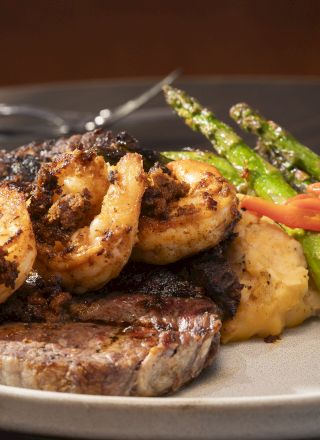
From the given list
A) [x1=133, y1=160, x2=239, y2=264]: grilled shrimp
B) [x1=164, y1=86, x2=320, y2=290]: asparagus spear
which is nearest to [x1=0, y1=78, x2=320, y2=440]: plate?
[x1=164, y1=86, x2=320, y2=290]: asparagus spear

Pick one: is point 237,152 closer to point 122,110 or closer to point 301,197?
point 301,197

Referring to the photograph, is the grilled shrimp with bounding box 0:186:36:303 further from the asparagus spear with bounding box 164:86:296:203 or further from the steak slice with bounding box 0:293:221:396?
the asparagus spear with bounding box 164:86:296:203

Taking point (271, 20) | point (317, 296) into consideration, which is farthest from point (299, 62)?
point (317, 296)

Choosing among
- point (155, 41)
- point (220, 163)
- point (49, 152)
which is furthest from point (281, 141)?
point (155, 41)

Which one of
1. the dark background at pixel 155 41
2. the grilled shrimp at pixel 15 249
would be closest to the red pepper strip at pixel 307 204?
→ the grilled shrimp at pixel 15 249

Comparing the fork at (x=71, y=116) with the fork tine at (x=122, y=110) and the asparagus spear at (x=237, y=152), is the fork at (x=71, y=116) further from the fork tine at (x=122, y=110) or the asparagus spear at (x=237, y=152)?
the asparagus spear at (x=237, y=152)

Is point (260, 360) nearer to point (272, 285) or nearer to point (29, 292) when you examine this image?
point (272, 285)
